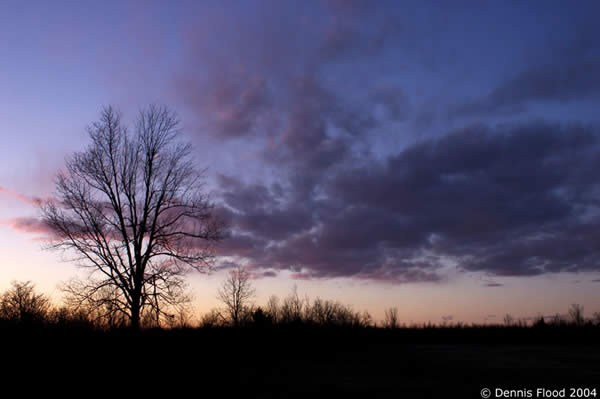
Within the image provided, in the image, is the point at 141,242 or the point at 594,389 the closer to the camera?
the point at 594,389

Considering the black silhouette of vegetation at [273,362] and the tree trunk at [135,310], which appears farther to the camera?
the tree trunk at [135,310]

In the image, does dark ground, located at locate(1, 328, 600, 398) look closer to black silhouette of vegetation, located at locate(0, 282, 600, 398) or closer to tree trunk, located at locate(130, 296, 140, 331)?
black silhouette of vegetation, located at locate(0, 282, 600, 398)

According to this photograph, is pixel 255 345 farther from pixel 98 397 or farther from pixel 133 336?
pixel 98 397

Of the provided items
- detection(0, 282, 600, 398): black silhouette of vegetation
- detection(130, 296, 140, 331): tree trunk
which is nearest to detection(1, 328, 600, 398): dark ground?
detection(0, 282, 600, 398): black silhouette of vegetation

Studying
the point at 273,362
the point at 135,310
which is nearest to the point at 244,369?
the point at 273,362

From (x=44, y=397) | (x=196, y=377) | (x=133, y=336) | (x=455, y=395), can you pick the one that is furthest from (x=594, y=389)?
(x=133, y=336)

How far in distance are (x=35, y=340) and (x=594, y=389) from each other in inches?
417

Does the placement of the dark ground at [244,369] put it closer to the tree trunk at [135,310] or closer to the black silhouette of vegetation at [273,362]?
the black silhouette of vegetation at [273,362]

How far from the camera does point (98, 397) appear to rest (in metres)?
6.63

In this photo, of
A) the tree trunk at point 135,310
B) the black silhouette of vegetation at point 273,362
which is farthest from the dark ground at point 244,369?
the tree trunk at point 135,310

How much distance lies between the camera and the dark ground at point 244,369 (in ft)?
23.2

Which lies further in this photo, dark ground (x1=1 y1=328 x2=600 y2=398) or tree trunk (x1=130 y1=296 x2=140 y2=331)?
tree trunk (x1=130 y1=296 x2=140 y2=331)

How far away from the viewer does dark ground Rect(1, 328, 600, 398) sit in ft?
23.2

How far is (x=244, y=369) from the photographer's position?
31.6 ft
